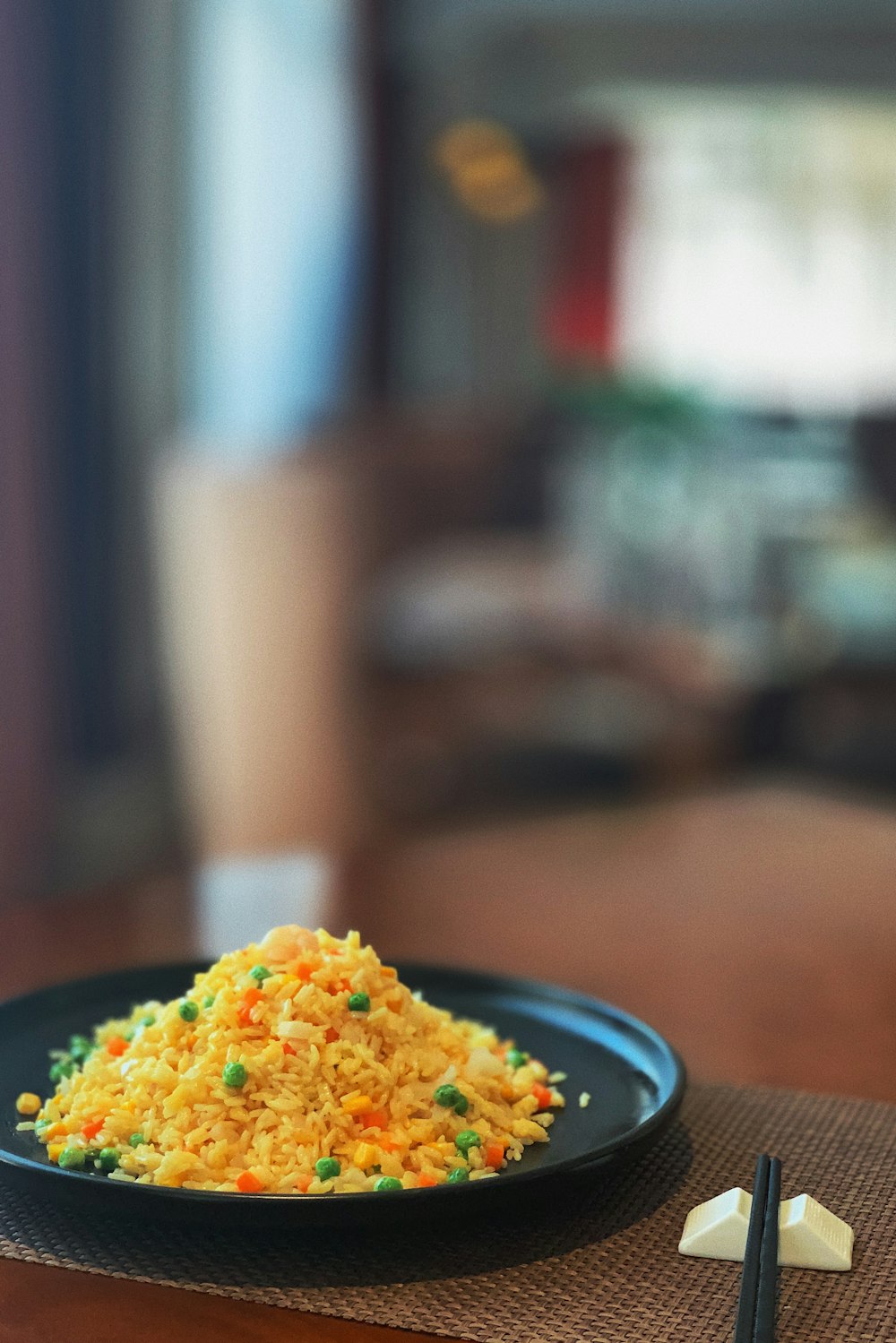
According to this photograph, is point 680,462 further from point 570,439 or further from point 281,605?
point 281,605

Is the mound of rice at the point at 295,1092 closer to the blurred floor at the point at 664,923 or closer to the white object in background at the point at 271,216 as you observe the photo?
the blurred floor at the point at 664,923

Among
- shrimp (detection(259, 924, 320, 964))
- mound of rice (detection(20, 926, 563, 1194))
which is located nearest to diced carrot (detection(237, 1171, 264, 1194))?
mound of rice (detection(20, 926, 563, 1194))

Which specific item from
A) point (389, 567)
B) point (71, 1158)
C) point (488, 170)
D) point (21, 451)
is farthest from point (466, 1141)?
point (488, 170)

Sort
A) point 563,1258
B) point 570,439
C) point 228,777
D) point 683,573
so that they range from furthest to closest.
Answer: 1. point 570,439
2. point 683,573
3. point 228,777
4. point 563,1258

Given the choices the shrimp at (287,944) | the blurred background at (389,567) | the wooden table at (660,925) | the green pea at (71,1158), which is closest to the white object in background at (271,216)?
the blurred background at (389,567)

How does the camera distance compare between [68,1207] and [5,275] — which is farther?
[5,275]

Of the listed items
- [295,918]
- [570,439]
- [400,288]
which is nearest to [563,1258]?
[295,918]

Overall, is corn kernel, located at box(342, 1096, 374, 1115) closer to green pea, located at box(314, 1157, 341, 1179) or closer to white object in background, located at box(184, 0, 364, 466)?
green pea, located at box(314, 1157, 341, 1179)

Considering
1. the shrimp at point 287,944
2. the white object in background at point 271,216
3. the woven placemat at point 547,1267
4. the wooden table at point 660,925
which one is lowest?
the wooden table at point 660,925
